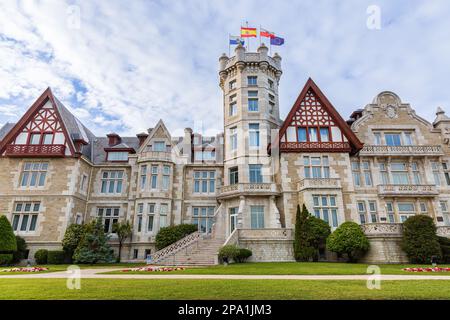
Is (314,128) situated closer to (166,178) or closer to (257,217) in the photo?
(257,217)

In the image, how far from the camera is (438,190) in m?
25.1

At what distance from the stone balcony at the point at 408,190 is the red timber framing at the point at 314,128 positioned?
454 cm

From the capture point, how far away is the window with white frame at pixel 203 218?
86.2 ft

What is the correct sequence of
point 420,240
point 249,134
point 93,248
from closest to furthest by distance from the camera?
point 420,240
point 93,248
point 249,134

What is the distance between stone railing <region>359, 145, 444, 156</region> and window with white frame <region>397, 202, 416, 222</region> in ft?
15.9

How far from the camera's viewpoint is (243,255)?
19.1 metres

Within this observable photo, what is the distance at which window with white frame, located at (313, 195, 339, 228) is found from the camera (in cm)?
2214

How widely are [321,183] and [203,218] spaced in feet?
39.2

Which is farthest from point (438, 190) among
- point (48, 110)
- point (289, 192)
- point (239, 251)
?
point (48, 110)

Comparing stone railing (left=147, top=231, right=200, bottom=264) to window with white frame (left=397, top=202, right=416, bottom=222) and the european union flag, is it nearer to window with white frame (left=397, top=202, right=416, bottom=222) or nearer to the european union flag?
window with white frame (left=397, top=202, right=416, bottom=222)

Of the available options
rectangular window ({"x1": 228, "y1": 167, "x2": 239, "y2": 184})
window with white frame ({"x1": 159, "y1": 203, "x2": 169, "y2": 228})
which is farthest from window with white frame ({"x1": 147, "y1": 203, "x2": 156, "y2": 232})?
rectangular window ({"x1": 228, "y1": 167, "x2": 239, "y2": 184})

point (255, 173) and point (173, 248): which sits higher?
point (255, 173)

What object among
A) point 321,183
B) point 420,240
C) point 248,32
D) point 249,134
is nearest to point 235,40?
point 248,32
